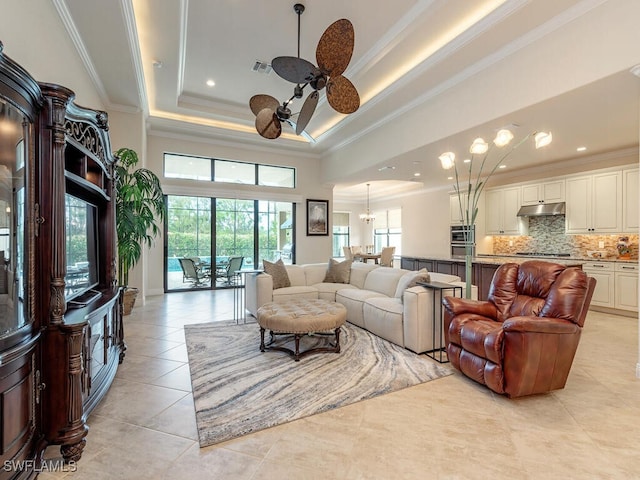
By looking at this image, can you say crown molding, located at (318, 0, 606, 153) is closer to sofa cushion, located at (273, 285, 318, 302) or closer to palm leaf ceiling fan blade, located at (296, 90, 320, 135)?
palm leaf ceiling fan blade, located at (296, 90, 320, 135)

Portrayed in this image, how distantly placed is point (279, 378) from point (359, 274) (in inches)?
107

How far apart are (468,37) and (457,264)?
4090 mm

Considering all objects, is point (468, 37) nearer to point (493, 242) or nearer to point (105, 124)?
point (105, 124)

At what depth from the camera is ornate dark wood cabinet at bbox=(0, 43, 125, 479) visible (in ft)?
4.72

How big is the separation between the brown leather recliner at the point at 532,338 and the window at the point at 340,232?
999 centimetres

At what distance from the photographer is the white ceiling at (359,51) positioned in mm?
3029

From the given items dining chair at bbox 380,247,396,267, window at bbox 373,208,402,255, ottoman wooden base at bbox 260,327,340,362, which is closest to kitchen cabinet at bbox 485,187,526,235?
dining chair at bbox 380,247,396,267

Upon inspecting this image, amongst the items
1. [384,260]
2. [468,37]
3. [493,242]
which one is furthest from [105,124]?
[493,242]

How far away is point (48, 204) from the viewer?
5.51 ft

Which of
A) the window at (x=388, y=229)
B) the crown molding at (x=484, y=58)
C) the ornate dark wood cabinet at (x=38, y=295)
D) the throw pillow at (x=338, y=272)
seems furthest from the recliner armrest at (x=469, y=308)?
the window at (x=388, y=229)

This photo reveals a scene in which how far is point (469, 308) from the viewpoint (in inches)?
117

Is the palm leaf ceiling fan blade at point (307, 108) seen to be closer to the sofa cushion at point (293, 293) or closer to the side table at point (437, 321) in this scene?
the side table at point (437, 321)

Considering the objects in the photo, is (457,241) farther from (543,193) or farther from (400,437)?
(400,437)

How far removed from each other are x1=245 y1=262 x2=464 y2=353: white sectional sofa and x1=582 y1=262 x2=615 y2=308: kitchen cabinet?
10.4ft
